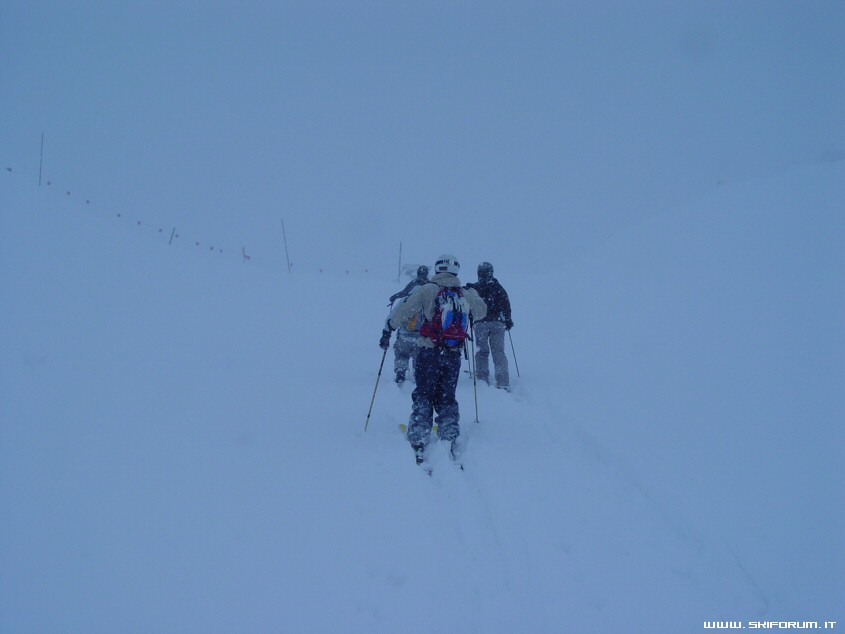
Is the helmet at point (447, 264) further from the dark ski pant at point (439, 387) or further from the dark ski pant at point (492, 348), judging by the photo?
the dark ski pant at point (492, 348)

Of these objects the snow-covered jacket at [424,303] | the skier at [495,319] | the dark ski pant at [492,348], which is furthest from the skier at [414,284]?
the snow-covered jacket at [424,303]

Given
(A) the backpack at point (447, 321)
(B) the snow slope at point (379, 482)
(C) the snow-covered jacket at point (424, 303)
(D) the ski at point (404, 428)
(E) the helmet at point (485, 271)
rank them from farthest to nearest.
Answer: (E) the helmet at point (485, 271)
(D) the ski at point (404, 428)
(C) the snow-covered jacket at point (424, 303)
(A) the backpack at point (447, 321)
(B) the snow slope at point (379, 482)

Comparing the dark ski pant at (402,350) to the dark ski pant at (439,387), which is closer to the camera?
the dark ski pant at (439,387)

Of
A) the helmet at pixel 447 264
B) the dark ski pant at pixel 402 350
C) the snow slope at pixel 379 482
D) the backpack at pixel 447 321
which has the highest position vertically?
the helmet at pixel 447 264

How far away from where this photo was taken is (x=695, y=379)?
7.93 metres

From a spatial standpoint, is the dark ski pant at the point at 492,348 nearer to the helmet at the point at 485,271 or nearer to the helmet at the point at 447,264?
the helmet at the point at 485,271

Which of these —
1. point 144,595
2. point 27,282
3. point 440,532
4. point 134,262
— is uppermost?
point 134,262

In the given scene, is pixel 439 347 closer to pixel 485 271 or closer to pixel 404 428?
pixel 404 428

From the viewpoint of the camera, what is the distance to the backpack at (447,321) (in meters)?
5.78

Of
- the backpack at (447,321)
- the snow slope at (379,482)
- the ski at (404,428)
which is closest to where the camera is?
the snow slope at (379,482)

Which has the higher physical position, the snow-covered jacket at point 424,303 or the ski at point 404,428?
the snow-covered jacket at point 424,303

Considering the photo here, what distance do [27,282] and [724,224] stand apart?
2248 cm

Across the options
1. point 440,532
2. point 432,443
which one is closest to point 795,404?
point 432,443

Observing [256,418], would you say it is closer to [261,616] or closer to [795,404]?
[261,616]
